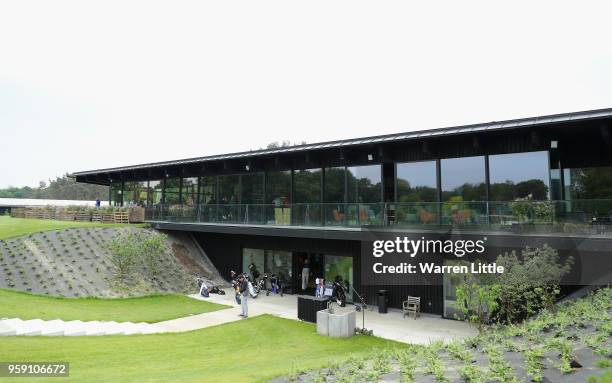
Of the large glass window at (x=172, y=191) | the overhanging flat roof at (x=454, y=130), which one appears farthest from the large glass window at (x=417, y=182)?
the large glass window at (x=172, y=191)

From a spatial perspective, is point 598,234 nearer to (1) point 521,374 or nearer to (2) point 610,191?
(2) point 610,191

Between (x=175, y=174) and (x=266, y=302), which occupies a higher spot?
(x=175, y=174)

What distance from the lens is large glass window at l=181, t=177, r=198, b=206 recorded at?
1077 inches

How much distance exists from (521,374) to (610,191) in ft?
42.7

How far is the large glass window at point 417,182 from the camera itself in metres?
17.8

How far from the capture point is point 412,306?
57.7ft

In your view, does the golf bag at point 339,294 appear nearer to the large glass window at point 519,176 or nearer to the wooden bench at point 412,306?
the wooden bench at point 412,306

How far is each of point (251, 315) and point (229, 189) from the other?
10.5 m

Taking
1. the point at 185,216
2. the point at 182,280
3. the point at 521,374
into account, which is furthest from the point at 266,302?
the point at 521,374

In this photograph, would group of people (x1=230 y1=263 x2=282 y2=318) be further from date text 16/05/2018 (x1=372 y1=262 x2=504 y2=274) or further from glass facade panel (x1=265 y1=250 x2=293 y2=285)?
date text 16/05/2018 (x1=372 y1=262 x2=504 y2=274)

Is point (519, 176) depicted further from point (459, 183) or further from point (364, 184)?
point (364, 184)

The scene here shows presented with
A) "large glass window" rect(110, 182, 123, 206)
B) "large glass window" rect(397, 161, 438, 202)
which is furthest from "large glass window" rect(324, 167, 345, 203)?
"large glass window" rect(110, 182, 123, 206)

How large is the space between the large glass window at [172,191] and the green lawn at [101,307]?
9.69 m

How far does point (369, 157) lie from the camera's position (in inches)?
763
